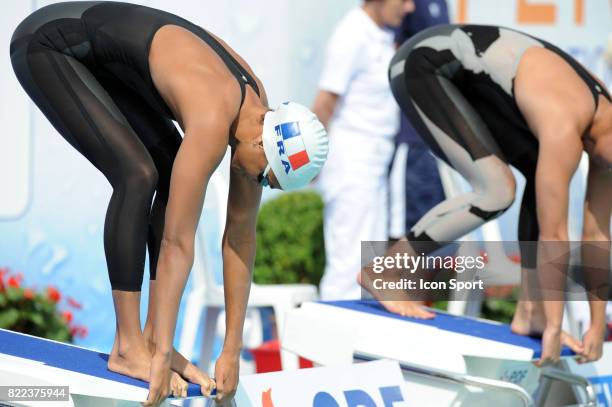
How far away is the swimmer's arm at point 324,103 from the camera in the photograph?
19.8 feet

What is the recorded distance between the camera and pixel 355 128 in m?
6.11

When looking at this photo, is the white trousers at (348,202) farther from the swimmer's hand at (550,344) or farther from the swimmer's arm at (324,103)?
the swimmer's hand at (550,344)

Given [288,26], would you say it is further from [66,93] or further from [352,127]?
[66,93]

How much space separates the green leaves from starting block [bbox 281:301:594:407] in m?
2.01

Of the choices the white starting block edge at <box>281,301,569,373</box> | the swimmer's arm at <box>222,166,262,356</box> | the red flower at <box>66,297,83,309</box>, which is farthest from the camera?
the red flower at <box>66,297,83,309</box>

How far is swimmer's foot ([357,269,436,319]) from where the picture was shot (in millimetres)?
4586

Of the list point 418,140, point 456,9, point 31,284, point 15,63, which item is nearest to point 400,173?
point 418,140

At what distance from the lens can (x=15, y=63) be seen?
3.44m

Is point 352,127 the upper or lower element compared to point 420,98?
lower

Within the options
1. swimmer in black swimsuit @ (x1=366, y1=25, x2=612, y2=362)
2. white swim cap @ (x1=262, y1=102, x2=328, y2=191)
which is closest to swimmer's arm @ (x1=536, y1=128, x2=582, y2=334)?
swimmer in black swimsuit @ (x1=366, y1=25, x2=612, y2=362)

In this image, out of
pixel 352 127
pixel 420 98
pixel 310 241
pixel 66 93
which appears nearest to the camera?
pixel 66 93

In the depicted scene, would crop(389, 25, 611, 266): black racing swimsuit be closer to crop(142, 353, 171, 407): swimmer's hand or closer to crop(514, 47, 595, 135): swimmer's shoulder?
crop(514, 47, 595, 135): swimmer's shoulder

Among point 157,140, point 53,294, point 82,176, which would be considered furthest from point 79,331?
point 157,140

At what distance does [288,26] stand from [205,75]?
3423 millimetres
